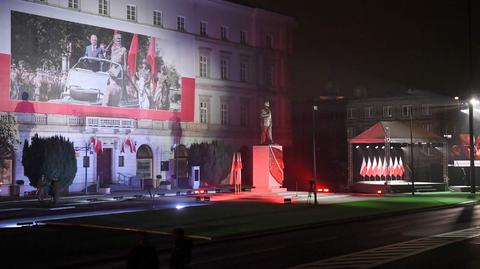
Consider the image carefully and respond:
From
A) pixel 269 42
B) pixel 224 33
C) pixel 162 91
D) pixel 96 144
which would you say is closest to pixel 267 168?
pixel 96 144

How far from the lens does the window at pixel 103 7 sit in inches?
2282

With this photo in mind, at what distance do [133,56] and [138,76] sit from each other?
201 cm

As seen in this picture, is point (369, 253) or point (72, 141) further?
point (72, 141)

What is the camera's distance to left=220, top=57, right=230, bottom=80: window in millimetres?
71012

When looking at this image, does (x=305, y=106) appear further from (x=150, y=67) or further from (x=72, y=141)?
(x=72, y=141)

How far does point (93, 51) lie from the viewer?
56.1m

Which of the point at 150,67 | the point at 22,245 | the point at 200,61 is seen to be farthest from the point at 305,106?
the point at 22,245

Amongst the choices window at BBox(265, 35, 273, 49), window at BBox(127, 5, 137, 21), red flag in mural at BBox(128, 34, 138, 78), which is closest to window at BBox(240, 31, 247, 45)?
window at BBox(265, 35, 273, 49)

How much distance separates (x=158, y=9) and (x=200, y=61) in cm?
780

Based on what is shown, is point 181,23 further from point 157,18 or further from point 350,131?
point 350,131

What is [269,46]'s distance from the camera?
77.9 meters

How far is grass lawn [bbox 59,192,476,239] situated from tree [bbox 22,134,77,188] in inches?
690

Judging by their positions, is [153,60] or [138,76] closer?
[138,76]

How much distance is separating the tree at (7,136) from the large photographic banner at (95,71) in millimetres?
1063
